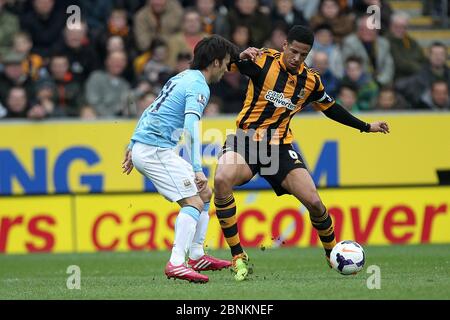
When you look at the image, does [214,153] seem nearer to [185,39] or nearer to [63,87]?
[185,39]

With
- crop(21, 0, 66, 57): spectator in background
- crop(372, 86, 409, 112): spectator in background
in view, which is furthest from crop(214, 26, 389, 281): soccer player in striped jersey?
crop(21, 0, 66, 57): spectator in background

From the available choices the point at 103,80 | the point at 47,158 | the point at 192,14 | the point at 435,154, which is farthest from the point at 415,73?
the point at 47,158

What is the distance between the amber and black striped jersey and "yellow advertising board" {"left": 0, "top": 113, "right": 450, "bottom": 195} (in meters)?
5.04

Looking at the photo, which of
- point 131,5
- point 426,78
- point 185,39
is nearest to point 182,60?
point 185,39

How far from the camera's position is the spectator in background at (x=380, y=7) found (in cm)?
1881

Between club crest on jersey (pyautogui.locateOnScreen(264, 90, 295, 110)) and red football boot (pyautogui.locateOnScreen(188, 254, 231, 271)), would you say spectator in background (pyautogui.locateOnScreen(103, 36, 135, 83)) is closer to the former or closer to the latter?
club crest on jersey (pyautogui.locateOnScreen(264, 90, 295, 110))

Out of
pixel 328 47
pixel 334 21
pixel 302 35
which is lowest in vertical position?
pixel 328 47

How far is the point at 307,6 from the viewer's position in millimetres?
19016

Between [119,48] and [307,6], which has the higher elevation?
[307,6]

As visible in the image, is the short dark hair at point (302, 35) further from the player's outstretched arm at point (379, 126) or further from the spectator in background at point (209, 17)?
the spectator in background at point (209, 17)

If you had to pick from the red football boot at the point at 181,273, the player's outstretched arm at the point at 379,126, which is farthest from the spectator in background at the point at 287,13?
the red football boot at the point at 181,273

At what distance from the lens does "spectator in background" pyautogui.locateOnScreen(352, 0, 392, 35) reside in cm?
1881

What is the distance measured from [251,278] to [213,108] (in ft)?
20.9

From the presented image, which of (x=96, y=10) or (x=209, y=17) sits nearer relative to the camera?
(x=209, y=17)
